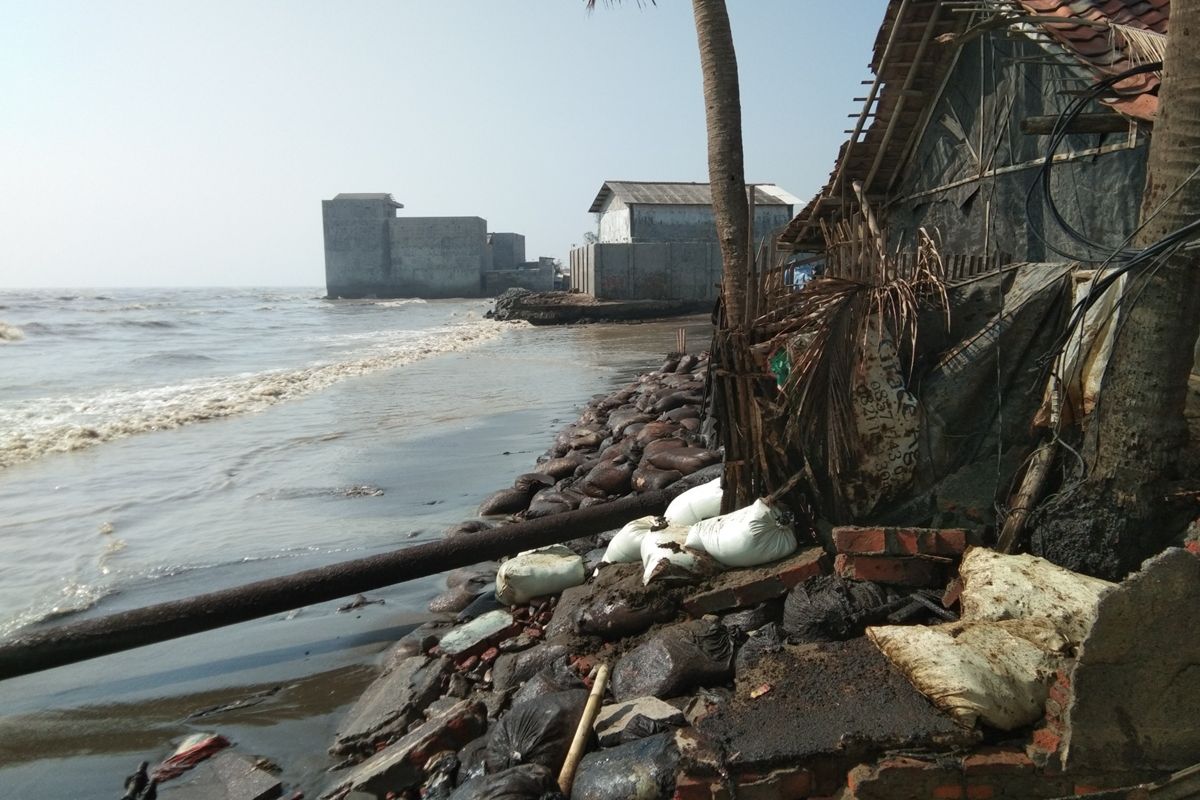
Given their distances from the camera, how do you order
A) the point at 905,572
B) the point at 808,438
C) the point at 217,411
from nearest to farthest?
the point at 905,572
the point at 808,438
the point at 217,411

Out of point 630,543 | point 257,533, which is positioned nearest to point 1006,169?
point 630,543

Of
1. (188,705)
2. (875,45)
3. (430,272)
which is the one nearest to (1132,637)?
(188,705)

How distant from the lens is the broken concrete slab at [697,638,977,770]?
9.77 ft

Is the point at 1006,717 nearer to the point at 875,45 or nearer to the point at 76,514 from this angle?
the point at 875,45

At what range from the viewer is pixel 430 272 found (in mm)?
61969

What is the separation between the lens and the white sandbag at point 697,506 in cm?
491

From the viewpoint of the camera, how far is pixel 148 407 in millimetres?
16609

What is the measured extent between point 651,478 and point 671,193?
3322 centimetres

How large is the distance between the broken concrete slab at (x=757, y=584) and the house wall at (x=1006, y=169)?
3800 millimetres

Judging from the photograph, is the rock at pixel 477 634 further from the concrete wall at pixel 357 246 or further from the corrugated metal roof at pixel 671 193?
the concrete wall at pixel 357 246

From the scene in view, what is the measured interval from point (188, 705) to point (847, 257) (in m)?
4.32

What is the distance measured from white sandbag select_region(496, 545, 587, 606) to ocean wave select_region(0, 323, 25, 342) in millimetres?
37976

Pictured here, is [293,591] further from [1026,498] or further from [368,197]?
[368,197]

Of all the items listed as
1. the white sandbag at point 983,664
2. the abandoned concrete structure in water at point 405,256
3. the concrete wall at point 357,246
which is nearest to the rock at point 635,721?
the white sandbag at point 983,664
